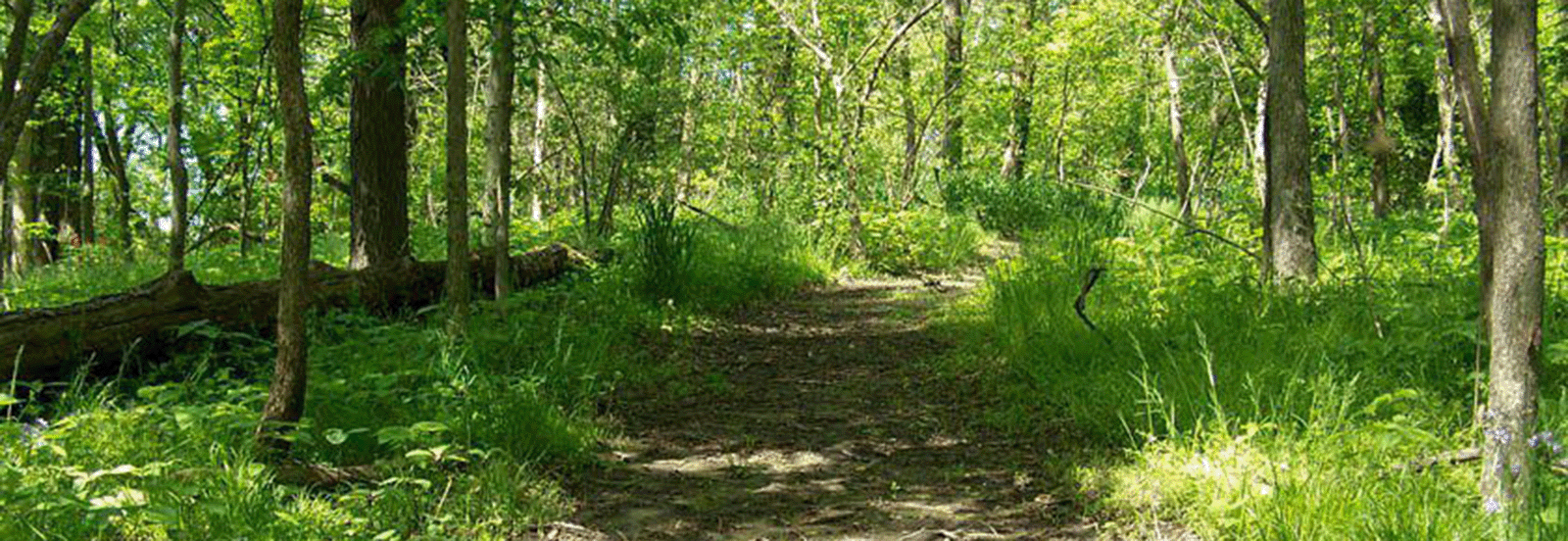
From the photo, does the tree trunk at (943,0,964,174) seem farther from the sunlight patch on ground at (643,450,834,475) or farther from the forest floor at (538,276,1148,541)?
the sunlight patch on ground at (643,450,834,475)

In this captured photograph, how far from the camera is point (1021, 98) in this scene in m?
17.5

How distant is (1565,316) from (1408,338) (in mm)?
1105

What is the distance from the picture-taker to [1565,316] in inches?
184

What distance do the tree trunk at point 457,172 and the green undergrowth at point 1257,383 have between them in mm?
2643

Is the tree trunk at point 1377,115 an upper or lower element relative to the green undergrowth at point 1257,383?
upper

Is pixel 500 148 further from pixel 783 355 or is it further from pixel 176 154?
pixel 176 154

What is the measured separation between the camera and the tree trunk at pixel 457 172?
479 cm

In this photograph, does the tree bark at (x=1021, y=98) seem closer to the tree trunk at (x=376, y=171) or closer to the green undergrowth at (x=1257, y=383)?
the green undergrowth at (x=1257, y=383)

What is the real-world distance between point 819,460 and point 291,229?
211 cm

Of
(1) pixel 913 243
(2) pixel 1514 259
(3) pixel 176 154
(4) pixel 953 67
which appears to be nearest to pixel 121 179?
(3) pixel 176 154

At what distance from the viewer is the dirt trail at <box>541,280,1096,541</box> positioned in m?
3.26

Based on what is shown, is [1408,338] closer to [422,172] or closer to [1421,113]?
[422,172]

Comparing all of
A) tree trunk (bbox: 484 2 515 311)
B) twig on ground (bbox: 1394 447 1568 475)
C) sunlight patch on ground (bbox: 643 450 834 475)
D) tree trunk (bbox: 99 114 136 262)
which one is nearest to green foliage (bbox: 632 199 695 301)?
tree trunk (bbox: 484 2 515 311)

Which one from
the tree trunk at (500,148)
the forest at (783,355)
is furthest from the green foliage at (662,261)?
the tree trunk at (500,148)
